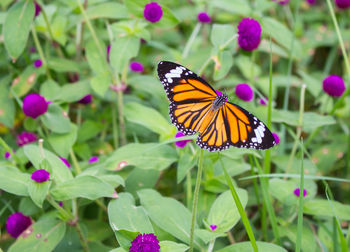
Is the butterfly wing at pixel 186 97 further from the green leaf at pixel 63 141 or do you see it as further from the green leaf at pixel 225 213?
the green leaf at pixel 63 141

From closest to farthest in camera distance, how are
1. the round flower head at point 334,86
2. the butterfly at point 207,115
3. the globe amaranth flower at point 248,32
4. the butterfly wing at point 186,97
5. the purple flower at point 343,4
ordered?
the butterfly at point 207,115 < the butterfly wing at point 186,97 < the globe amaranth flower at point 248,32 < the round flower head at point 334,86 < the purple flower at point 343,4

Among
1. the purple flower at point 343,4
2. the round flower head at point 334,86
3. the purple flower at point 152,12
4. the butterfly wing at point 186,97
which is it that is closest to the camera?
the butterfly wing at point 186,97

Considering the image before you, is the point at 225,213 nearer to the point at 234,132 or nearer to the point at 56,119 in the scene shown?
the point at 234,132

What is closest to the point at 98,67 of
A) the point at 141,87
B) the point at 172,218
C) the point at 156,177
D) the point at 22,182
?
the point at 141,87

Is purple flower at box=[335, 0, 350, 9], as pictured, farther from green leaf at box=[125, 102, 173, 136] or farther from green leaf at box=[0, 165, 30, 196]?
green leaf at box=[0, 165, 30, 196]

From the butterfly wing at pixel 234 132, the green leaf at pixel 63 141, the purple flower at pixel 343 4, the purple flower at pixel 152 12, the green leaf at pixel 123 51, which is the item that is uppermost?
the purple flower at pixel 343 4

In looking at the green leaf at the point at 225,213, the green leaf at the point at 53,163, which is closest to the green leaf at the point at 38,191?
the green leaf at the point at 53,163
